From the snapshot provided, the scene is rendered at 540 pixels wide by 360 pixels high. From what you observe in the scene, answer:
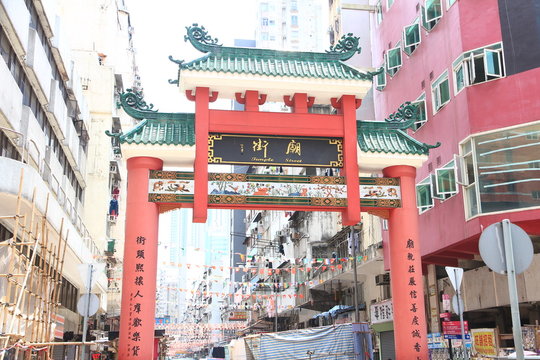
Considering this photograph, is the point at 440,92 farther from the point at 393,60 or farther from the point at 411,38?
the point at 393,60

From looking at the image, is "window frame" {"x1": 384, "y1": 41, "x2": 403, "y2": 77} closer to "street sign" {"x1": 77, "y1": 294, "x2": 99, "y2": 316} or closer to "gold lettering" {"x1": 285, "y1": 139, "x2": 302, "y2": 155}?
"gold lettering" {"x1": 285, "y1": 139, "x2": 302, "y2": 155}

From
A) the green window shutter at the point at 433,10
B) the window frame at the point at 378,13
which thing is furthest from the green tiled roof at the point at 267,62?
the window frame at the point at 378,13

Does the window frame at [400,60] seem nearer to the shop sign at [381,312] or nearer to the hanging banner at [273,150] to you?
the shop sign at [381,312]

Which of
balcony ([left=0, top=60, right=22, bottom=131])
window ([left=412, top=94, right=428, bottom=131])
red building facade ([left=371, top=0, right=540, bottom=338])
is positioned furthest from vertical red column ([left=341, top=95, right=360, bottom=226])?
balcony ([left=0, top=60, right=22, bottom=131])

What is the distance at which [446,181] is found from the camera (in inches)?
869

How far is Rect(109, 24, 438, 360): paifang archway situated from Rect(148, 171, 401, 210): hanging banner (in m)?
0.03

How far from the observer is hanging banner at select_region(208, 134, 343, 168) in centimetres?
1775

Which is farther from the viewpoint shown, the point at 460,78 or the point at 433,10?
the point at 433,10

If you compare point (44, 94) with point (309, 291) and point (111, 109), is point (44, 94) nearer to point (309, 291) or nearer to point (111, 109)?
point (111, 109)

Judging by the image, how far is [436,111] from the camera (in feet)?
77.9

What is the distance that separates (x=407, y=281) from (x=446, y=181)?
5798 mm

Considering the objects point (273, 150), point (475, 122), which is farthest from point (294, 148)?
point (475, 122)

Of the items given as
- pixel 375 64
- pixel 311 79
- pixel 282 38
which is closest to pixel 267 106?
pixel 282 38

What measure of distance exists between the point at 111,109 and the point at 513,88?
84.6 ft
